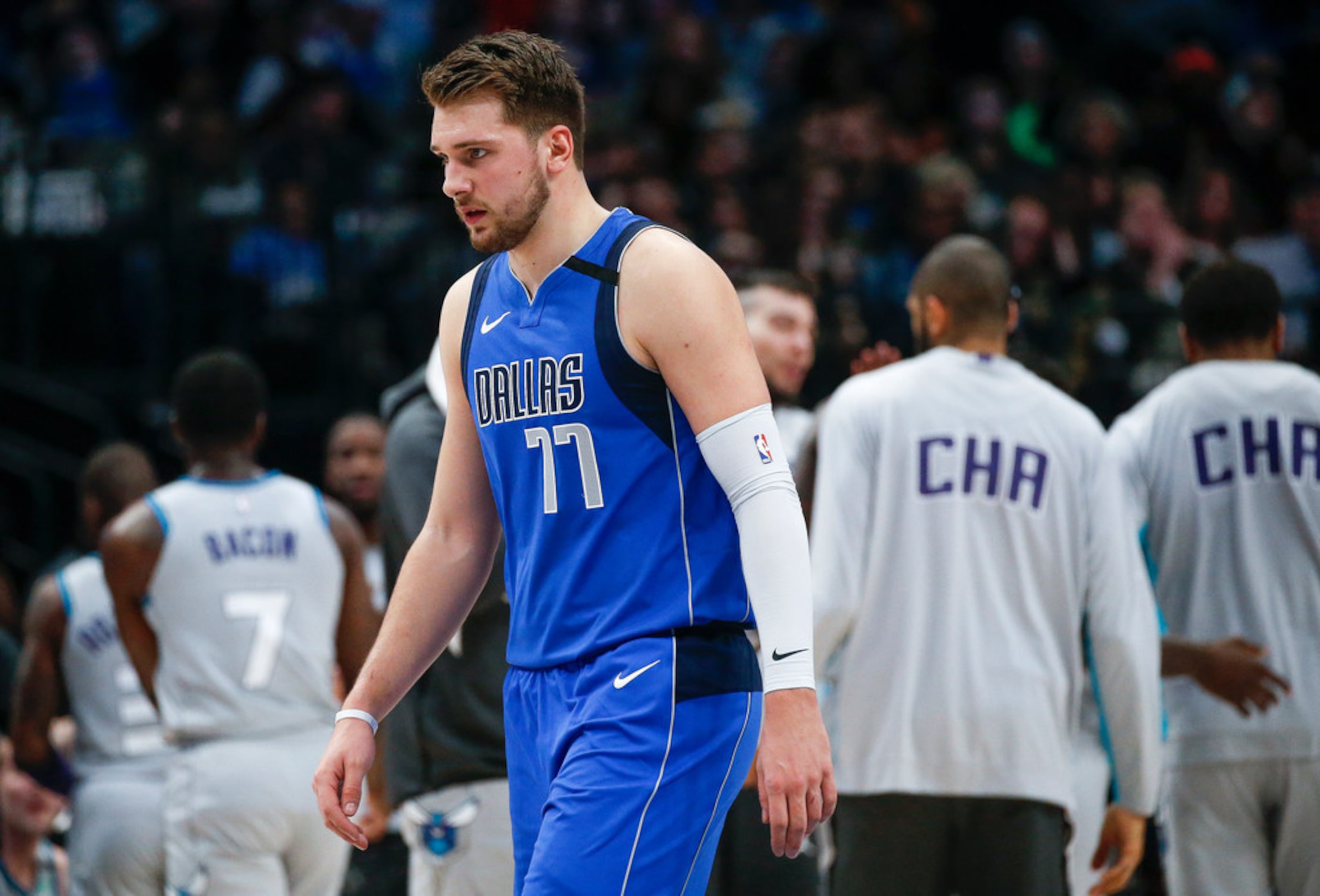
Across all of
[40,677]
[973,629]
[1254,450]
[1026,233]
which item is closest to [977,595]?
[973,629]

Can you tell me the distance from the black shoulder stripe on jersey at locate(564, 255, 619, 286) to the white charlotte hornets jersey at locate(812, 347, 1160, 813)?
66.0 inches

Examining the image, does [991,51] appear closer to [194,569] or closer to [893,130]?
[893,130]

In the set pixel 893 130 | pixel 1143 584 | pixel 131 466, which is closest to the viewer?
pixel 1143 584

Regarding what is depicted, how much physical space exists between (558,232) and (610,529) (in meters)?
0.59

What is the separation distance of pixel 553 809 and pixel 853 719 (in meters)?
1.79

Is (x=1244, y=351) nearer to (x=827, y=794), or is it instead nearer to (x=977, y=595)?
(x=977, y=595)

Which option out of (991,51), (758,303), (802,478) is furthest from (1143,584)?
(991,51)

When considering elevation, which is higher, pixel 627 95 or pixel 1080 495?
pixel 627 95

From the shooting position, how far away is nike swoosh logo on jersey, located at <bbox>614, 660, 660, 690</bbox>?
9.83ft

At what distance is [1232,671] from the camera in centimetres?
492

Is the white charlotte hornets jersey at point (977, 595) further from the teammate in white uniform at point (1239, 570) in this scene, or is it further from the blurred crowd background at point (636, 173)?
the blurred crowd background at point (636, 173)

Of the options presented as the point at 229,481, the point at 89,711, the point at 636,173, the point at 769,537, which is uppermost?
the point at 636,173

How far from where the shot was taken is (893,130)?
40.8 feet

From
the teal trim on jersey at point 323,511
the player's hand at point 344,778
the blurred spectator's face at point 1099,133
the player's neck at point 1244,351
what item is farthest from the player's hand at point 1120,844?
the blurred spectator's face at point 1099,133
